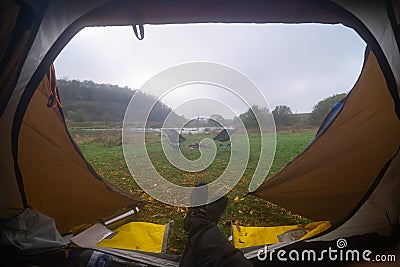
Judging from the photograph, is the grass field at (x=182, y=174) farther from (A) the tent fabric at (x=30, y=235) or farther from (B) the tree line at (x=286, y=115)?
(A) the tent fabric at (x=30, y=235)

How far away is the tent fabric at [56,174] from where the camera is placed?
1159 mm

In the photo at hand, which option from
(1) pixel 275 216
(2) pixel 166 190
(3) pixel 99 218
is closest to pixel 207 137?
(2) pixel 166 190

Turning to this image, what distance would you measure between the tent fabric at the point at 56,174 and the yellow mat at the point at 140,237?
18cm

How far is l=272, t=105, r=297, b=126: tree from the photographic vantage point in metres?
2.47

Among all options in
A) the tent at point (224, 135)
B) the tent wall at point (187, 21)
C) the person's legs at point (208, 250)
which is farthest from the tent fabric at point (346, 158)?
the tent at point (224, 135)

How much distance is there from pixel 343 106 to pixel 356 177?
0.36m

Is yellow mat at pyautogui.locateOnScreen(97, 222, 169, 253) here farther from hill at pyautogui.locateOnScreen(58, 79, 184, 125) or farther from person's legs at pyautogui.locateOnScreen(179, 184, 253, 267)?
hill at pyautogui.locateOnScreen(58, 79, 184, 125)

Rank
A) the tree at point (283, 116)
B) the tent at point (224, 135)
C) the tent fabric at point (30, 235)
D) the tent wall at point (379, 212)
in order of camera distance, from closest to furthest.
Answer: the tent fabric at point (30, 235), the tent wall at point (379, 212), the tree at point (283, 116), the tent at point (224, 135)

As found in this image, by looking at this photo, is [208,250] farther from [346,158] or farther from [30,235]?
[346,158]

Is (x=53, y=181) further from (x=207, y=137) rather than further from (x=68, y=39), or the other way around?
(x=207, y=137)

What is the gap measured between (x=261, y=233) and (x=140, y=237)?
0.63 meters

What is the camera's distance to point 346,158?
134cm

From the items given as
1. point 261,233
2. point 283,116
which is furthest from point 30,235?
point 283,116

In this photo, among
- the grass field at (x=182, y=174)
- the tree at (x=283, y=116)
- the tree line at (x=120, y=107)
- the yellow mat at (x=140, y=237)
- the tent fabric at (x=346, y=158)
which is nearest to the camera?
the tent fabric at (x=346, y=158)
